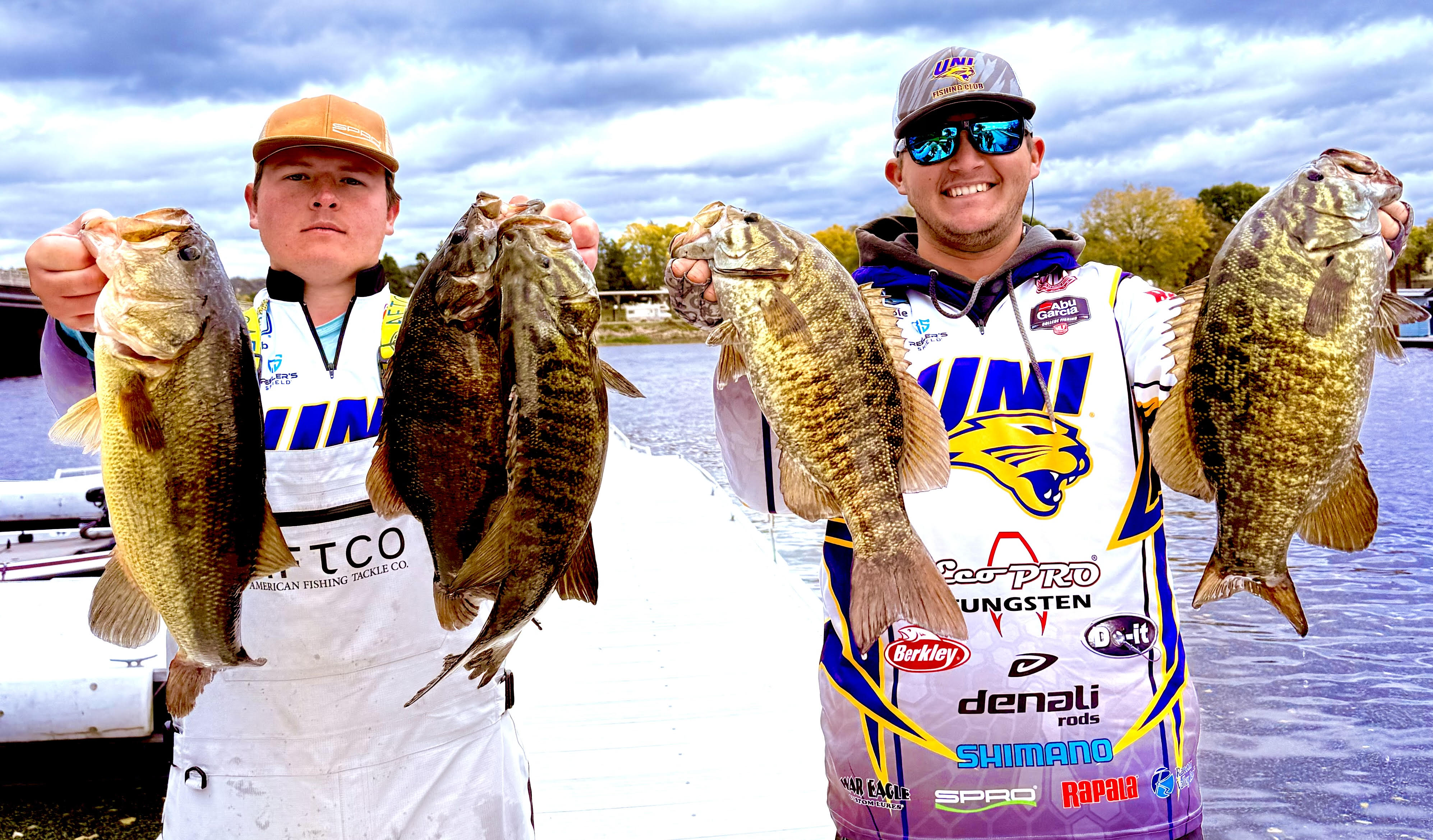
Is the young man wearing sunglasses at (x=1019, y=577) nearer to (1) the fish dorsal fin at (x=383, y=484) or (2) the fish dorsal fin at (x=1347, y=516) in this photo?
(2) the fish dorsal fin at (x=1347, y=516)

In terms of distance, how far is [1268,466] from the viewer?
2432 mm

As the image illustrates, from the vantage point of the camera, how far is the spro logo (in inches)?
114

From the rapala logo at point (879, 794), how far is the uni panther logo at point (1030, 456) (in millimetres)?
932

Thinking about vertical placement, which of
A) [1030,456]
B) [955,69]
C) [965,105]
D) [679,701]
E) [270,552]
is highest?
[955,69]

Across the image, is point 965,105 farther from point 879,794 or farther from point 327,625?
point 327,625

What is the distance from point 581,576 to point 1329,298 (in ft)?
6.37

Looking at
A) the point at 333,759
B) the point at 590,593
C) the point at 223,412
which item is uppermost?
the point at 223,412

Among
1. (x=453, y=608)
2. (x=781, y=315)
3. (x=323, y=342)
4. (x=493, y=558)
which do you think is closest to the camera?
(x=493, y=558)

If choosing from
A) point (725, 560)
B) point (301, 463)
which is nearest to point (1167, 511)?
point (725, 560)

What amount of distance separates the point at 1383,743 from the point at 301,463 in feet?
40.1

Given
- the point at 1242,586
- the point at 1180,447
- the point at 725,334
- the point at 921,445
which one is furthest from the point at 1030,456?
the point at 725,334

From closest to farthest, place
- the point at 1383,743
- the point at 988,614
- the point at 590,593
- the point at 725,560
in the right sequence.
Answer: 1. the point at 590,593
2. the point at 988,614
3. the point at 725,560
4. the point at 1383,743

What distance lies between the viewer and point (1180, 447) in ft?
8.51

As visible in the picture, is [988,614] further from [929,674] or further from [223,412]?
[223,412]
